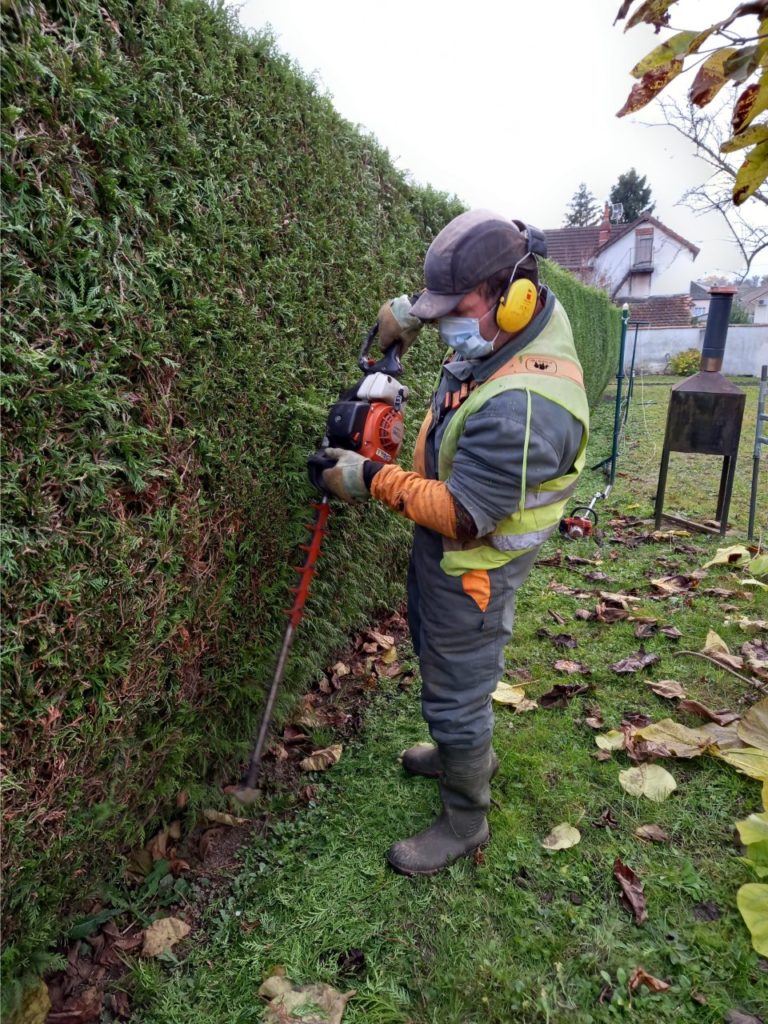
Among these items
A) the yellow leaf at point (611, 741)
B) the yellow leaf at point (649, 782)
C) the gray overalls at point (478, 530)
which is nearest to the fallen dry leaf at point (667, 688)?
the yellow leaf at point (611, 741)

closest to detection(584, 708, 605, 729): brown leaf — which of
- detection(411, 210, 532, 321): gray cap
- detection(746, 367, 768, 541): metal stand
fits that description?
detection(411, 210, 532, 321): gray cap

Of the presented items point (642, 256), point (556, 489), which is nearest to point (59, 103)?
point (556, 489)

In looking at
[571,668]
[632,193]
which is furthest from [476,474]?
[632,193]

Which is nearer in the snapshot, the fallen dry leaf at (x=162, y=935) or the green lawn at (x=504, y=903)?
the green lawn at (x=504, y=903)

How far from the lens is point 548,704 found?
10.8 ft

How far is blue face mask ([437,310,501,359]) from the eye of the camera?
204 centimetres

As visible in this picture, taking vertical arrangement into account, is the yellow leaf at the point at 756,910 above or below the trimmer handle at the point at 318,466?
below

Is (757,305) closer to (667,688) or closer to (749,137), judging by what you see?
(667,688)

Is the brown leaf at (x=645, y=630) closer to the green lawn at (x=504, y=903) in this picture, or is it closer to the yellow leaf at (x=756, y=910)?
the green lawn at (x=504, y=903)

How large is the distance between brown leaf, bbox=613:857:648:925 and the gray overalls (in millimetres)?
642

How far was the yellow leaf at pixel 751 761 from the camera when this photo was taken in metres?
1.73

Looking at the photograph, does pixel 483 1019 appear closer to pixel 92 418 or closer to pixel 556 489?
pixel 556 489

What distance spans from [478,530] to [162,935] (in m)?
1.68

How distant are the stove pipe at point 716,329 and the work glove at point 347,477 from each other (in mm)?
4592
